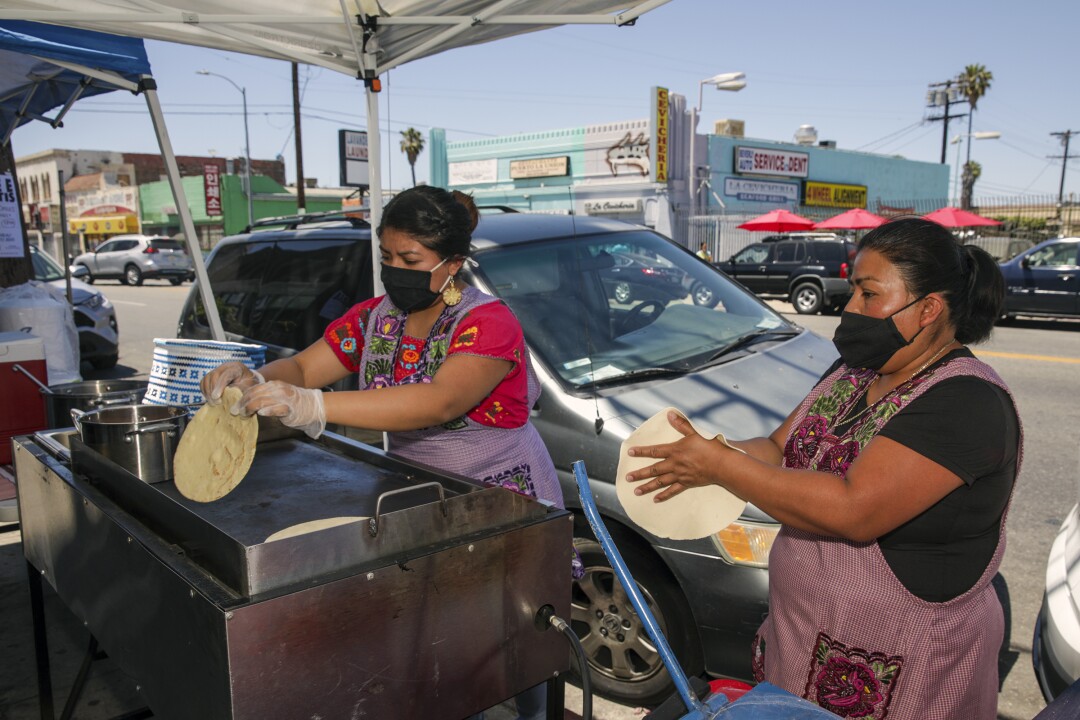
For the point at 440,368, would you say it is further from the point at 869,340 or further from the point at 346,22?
the point at 346,22

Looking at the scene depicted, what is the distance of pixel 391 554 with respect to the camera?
5.55ft

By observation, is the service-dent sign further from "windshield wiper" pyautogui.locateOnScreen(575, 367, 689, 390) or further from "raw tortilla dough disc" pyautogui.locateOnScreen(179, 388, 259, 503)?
"raw tortilla dough disc" pyautogui.locateOnScreen(179, 388, 259, 503)

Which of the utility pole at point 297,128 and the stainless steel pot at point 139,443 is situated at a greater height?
the utility pole at point 297,128

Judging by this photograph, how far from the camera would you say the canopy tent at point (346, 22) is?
3.55 m

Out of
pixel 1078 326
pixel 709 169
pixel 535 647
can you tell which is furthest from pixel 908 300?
pixel 709 169

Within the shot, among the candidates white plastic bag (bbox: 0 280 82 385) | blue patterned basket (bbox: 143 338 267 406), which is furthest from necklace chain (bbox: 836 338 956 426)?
white plastic bag (bbox: 0 280 82 385)

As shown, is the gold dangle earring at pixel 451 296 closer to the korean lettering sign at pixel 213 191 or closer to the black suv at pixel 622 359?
the black suv at pixel 622 359

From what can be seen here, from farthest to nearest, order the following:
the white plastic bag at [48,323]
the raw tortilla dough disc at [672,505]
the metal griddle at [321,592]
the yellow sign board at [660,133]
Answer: the yellow sign board at [660,133], the white plastic bag at [48,323], the raw tortilla dough disc at [672,505], the metal griddle at [321,592]

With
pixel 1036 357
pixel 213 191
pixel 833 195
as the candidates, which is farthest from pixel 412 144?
pixel 1036 357

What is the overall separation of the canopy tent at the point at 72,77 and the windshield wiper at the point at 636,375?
268 cm

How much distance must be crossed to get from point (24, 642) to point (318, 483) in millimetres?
2563

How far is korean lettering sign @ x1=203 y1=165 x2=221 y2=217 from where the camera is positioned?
38094 millimetres

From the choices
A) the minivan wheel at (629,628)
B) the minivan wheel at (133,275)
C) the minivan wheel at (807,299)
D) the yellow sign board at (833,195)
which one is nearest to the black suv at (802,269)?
the minivan wheel at (807,299)

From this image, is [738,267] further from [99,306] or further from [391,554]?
[391,554]
